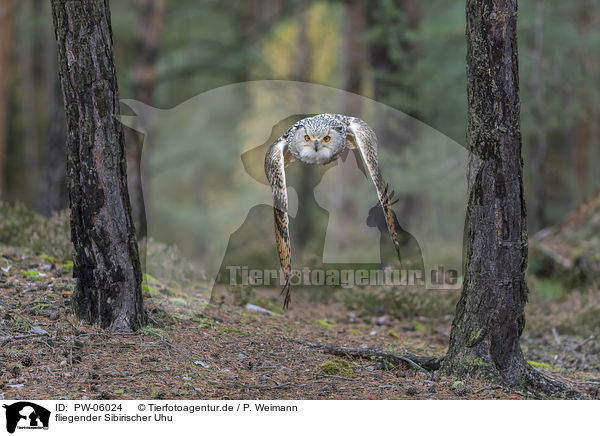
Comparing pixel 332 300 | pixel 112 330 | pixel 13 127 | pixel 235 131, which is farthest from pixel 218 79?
pixel 112 330

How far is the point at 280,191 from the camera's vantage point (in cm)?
422

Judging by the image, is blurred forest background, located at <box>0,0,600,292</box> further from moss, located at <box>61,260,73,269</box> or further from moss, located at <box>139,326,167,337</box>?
moss, located at <box>139,326,167,337</box>

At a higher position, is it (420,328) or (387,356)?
(387,356)

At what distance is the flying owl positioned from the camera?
4145mm

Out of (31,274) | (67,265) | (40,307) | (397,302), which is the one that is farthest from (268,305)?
(40,307)

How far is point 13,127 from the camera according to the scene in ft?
70.6

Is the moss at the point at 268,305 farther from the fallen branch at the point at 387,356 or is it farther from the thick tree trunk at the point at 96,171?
the thick tree trunk at the point at 96,171

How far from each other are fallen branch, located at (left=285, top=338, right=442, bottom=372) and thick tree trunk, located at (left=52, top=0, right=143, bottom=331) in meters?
1.57

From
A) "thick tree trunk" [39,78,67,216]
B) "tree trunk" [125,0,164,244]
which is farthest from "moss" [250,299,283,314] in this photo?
"tree trunk" [125,0,164,244]

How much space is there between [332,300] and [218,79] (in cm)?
1125

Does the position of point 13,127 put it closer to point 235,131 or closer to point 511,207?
point 235,131

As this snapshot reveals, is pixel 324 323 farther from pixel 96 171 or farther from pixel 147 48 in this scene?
pixel 147 48

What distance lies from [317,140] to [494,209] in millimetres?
1323

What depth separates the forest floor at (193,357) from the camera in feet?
13.9
